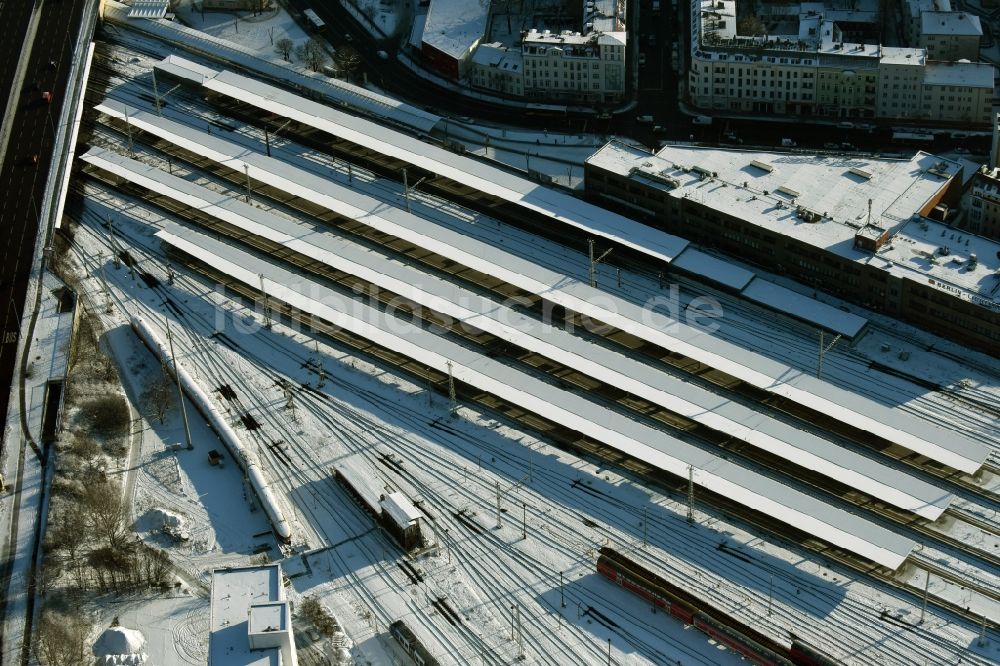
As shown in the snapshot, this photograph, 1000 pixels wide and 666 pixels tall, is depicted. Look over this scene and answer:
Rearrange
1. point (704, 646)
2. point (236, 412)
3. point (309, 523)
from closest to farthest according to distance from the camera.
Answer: point (704, 646) → point (309, 523) → point (236, 412)

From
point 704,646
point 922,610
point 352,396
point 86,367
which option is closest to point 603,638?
point 704,646

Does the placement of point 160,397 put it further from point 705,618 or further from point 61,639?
point 705,618

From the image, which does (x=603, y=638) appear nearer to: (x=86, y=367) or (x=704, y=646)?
(x=704, y=646)

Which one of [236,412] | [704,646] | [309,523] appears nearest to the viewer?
[704,646]

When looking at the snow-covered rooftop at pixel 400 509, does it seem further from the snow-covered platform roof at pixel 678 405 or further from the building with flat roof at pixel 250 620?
the building with flat roof at pixel 250 620

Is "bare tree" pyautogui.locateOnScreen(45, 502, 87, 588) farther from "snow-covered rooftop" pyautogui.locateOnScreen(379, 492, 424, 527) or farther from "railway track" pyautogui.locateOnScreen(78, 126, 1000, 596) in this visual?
"railway track" pyautogui.locateOnScreen(78, 126, 1000, 596)

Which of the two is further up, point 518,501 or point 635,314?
point 635,314
